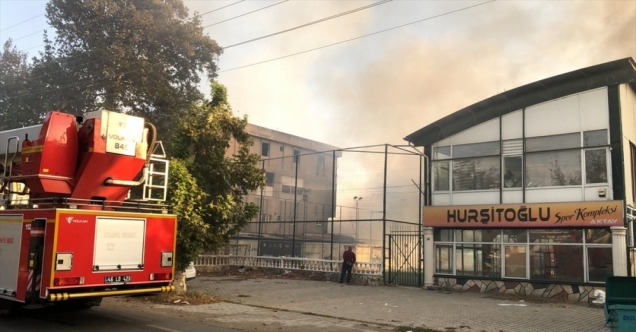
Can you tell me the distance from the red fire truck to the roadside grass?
390 cm

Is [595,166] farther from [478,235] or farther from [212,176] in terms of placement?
[212,176]

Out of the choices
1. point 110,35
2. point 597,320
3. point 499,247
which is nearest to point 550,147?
point 499,247

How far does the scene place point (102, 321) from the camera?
1014cm

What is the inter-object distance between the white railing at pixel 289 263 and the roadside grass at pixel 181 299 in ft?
25.6

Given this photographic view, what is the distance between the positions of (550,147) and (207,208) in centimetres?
1330

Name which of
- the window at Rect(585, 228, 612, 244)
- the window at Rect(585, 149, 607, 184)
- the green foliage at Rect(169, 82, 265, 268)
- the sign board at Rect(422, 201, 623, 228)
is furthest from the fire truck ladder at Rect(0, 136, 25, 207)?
the window at Rect(585, 149, 607, 184)

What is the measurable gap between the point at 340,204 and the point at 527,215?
1896 centimetres

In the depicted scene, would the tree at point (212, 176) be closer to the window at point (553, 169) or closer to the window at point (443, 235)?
the window at point (443, 235)

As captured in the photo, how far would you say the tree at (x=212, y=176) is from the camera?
14141mm

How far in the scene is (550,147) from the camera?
63.7 ft

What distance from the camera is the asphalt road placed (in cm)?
940

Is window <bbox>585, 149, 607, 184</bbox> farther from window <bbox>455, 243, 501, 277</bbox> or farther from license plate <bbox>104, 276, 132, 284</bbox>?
license plate <bbox>104, 276, 132, 284</bbox>

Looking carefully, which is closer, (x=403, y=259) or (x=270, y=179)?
(x=403, y=259)

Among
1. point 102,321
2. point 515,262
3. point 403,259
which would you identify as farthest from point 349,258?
point 102,321
